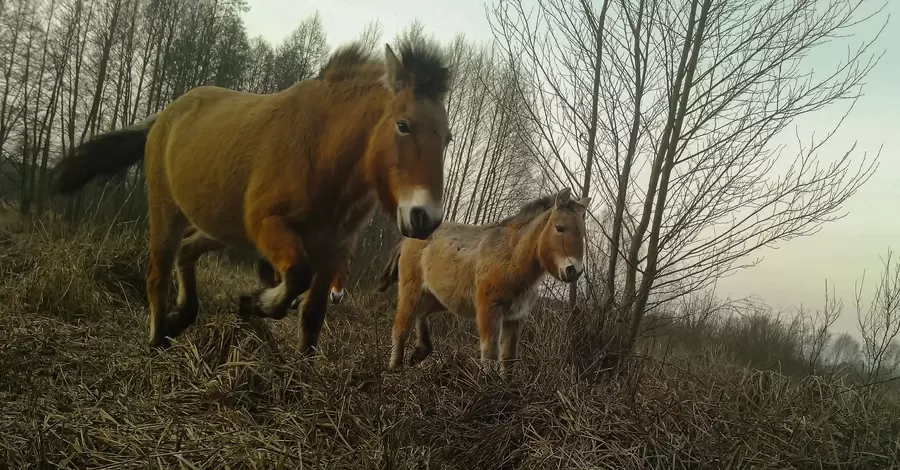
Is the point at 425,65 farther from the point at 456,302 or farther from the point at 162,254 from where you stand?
the point at 456,302

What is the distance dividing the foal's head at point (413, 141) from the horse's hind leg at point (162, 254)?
57.4 inches

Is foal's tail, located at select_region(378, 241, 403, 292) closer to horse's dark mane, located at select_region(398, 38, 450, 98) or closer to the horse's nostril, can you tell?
horse's dark mane, located at select_region(398, 38, 450, 98)

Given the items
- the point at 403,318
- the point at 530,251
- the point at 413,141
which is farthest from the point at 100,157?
the point at 530,251

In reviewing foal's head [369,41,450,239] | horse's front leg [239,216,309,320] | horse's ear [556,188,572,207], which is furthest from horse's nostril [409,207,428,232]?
horse's ear [556,188,572,207]

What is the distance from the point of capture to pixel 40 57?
5488 mm

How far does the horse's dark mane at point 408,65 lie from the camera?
248 cm

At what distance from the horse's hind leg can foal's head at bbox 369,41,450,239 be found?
4.78 feet

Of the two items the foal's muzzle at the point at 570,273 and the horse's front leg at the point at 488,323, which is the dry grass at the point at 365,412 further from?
the foal's muzzle at the point at 570,273

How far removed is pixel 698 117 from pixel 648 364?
87.5 inches

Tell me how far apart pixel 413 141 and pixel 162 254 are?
1.83 metres

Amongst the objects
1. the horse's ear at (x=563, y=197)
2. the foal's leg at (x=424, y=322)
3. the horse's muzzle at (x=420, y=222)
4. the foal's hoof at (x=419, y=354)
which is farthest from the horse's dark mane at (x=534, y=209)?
the horse's muzzle at (x=420, y=222)

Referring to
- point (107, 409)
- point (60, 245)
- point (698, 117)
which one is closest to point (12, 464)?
point (107, 409)

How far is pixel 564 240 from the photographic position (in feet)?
12.1

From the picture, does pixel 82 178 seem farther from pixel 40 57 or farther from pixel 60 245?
pixel 40 57
